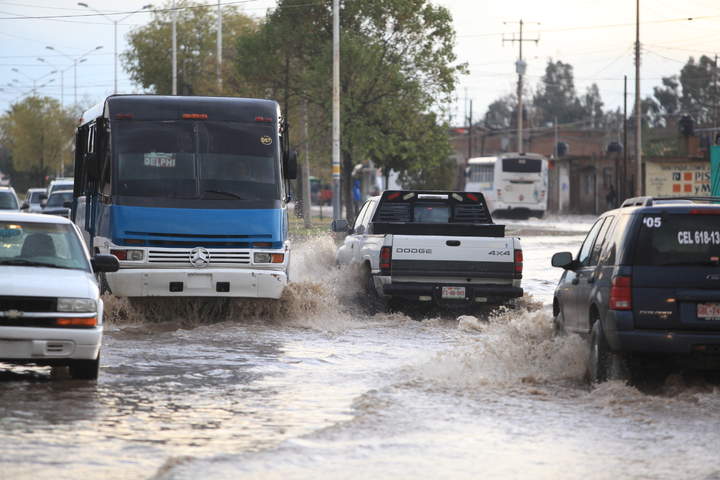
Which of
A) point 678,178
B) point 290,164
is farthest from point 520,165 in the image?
point 290,164

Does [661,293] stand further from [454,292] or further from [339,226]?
[339,226]

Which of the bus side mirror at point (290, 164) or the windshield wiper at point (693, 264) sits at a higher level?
the bus side mirror at point (290, 164)

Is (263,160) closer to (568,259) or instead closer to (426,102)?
(568,259)

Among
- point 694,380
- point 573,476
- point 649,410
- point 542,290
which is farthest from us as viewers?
point 542,290

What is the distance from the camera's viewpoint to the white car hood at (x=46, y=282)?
11.2m

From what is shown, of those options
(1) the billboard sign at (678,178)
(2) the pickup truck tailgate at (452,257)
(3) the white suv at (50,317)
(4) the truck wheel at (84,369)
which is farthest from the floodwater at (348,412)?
(1) the billboard sign at (678,178)

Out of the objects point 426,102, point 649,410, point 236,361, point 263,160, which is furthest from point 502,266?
point 426,102

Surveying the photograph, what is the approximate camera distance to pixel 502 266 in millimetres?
18406

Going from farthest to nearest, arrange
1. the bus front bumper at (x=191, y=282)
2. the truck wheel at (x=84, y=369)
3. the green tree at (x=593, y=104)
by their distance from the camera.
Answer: the green tree at (x=593, y=104) → the bus front bumper at (x=191, y=282) → the truck wheel at (x=84, y=369)

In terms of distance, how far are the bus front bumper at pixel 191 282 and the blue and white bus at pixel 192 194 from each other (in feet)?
0.04

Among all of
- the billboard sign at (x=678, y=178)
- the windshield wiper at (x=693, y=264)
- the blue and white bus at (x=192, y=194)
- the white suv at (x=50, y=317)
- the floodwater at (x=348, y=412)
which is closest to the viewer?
the floodwater at (x=348, y=412)

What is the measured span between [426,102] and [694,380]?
36.1 metres

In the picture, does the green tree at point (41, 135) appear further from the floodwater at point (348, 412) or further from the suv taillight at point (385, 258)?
the floodwater at point (348, 412)

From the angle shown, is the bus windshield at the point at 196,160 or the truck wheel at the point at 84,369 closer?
the truck wheel at the point at 84,369
